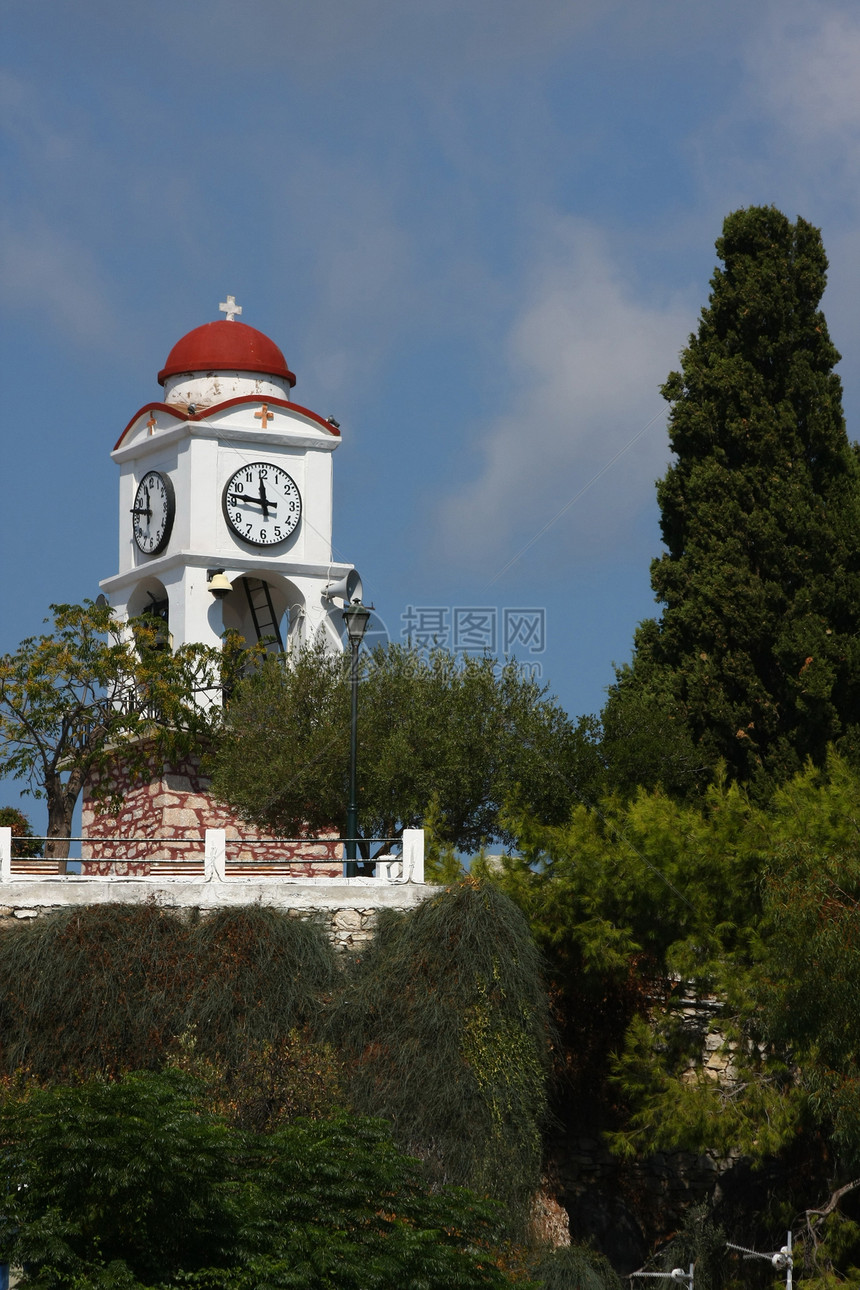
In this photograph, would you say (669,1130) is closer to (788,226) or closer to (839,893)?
(839,893)

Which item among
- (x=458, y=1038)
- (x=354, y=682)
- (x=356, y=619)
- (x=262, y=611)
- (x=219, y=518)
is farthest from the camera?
(x=262, y=611)

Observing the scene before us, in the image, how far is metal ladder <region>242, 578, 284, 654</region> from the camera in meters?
32.6

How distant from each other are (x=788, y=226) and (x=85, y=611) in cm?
1337

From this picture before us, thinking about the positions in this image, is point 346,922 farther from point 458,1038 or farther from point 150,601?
point 150,601

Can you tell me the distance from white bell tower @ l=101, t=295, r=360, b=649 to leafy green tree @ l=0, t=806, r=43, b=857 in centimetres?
392

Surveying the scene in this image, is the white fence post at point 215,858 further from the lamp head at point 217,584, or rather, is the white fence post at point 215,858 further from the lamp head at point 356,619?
the lamp head at point 217,584

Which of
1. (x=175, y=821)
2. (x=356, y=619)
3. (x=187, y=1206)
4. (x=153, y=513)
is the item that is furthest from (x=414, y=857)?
(x=153, y=513)

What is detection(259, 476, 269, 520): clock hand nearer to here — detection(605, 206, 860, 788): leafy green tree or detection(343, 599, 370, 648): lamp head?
detection(605, 206, 860, 788): leafy green tree

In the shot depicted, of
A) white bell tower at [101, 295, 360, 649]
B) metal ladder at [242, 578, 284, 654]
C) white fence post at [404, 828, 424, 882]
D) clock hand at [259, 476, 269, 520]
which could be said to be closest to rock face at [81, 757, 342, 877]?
white bell tower at [101, 295, 360, 649]

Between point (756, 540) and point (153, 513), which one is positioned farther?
point (153, 513)

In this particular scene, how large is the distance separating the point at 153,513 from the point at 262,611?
8.62 ft

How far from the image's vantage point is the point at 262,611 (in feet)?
107

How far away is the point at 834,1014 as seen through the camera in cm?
1930

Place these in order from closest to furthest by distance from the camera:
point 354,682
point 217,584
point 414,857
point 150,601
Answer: point 414,857, point 354,682, point 217,584, point 150,601
